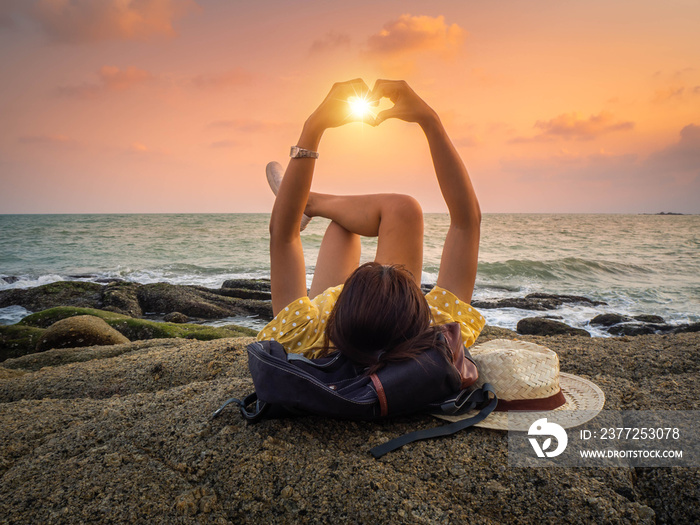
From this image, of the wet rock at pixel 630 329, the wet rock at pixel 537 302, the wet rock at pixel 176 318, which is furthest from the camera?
the wet rock at pixel 537 302

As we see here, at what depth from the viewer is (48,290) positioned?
33.7ft

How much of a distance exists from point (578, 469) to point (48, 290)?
12.0 metres

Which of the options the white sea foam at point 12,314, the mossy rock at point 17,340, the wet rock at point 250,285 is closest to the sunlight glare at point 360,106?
the mossy rock at point 17,340

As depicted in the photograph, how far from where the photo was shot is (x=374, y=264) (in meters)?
2.06

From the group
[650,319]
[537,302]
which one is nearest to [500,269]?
[537,302]

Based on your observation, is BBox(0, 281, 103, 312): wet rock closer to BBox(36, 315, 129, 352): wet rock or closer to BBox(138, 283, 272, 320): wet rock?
BBox(138, 283, 272, 320): wet rock

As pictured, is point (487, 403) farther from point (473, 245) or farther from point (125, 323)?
point (125, 323)

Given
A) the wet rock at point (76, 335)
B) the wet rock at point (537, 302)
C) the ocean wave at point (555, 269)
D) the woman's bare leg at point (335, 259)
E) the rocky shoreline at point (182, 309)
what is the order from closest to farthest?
the woman's bare leg at point (335, 259)
the wet rock at point (76, 335)
the rocky shoreline at point (182, 309)
the wet rock at point (537, 302)
the ocean wave at point (555, 269)

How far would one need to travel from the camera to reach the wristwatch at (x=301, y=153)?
2695 mm

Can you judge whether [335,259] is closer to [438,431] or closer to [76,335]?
[438,431]

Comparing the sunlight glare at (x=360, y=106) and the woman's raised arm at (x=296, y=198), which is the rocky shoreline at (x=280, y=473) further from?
the sunlight glare at (x=360, y=106)

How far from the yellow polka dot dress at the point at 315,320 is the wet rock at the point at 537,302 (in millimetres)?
8480

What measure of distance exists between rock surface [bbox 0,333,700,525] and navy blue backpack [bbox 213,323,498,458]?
0.09 m

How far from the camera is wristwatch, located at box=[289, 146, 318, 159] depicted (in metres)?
2.70
